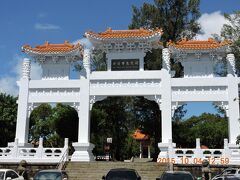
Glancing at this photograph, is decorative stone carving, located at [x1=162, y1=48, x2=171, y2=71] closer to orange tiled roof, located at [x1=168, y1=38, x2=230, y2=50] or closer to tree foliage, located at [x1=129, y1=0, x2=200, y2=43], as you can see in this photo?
orange tiled roof, located at [x1=168, y1=38, x2=230, y2=50]

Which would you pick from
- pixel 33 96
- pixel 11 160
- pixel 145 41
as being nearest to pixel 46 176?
pixel 11 160

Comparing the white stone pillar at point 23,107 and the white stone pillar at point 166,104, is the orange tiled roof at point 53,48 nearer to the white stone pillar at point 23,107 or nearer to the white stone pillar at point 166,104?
the white stone pillar at point 23,107

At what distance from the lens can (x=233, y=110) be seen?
21.1m

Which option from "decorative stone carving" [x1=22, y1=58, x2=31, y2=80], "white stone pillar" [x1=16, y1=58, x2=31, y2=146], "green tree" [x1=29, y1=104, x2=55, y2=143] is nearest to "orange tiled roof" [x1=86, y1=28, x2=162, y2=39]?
"decorative stone carving" [x1=22, y1=58, x2=31, y2=80]

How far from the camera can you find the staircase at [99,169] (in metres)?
18.5

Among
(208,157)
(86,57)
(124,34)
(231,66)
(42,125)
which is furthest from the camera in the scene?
(42,125)

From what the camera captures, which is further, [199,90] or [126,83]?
[126,83]

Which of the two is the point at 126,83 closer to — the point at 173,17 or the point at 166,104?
the point at 166,104

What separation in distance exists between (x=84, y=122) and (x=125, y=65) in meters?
4.42

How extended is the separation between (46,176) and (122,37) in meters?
11.7

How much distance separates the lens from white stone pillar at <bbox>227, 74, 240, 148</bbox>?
2072 centimetres

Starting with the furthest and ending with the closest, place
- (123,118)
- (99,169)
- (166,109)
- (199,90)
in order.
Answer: (123,118), (199,90), (166,109), (99,169)

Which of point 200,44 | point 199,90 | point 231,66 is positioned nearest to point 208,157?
point 199,90

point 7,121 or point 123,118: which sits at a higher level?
point 123,118
